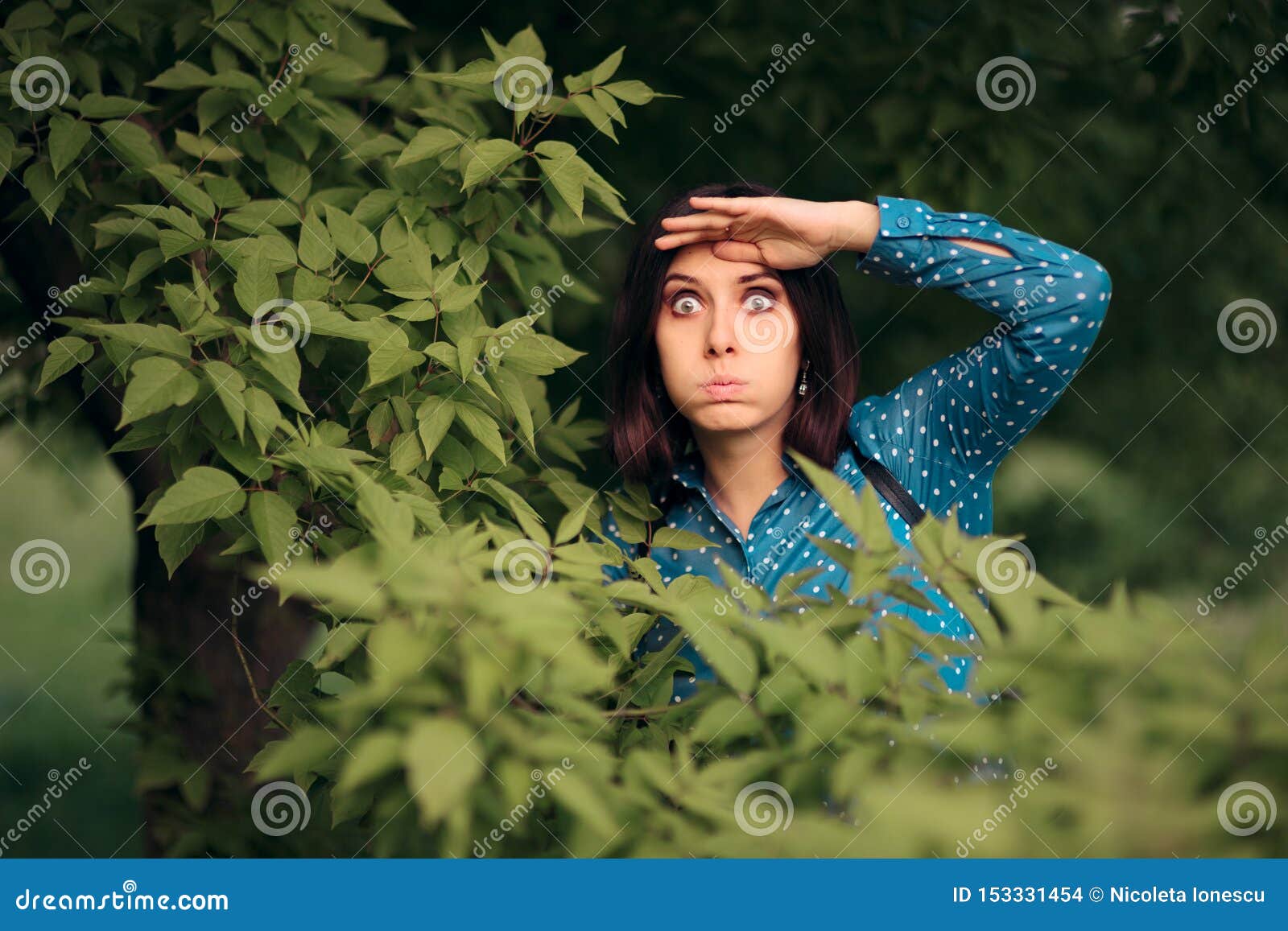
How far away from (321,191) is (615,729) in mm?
1219

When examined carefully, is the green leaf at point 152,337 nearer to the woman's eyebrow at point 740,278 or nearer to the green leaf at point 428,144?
the green leaf at point 428,144

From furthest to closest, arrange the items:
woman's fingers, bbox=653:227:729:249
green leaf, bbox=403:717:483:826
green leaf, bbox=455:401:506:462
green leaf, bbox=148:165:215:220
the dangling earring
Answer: the dangling earring
woman's fingers, bbox=653:227:729:249
green leaf, bbox=148:165:215:220
green leaf, bbox=455:401:506:462
green leaf, bbox=403:717:483:826

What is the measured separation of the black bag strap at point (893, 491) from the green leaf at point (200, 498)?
3.64ft

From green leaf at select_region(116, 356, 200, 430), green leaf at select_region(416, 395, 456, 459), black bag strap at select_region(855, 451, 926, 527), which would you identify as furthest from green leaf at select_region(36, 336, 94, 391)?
black bag strap at select_region(855, 451, 926, 527)

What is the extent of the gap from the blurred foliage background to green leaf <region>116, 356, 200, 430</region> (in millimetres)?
1012

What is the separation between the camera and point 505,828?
4.42 ft

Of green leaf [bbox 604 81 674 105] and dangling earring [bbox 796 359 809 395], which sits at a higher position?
green leaf [bbox 604 81 674 105]

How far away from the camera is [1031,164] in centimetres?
295

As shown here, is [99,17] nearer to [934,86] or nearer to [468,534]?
[468,534]

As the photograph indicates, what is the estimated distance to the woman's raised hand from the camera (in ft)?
6.95

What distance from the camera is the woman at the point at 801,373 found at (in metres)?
2.12

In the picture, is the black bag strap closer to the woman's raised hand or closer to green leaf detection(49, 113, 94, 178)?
the woman's raised hand

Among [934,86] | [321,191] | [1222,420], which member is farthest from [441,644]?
[1222,420]

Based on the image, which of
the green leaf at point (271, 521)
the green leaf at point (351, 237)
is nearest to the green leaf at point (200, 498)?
the green leaf at point (271, 521)
